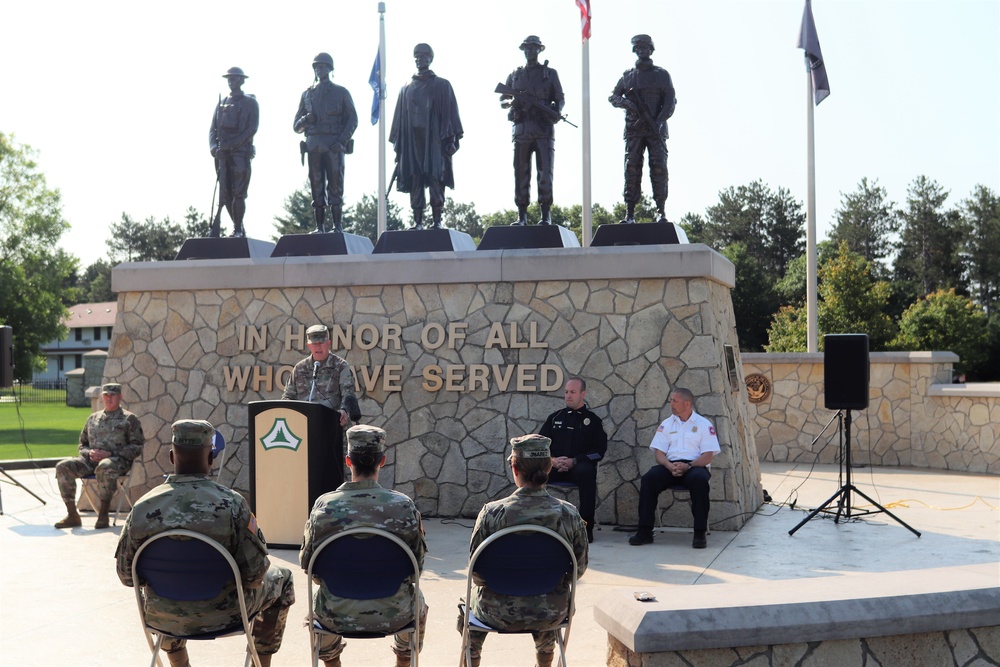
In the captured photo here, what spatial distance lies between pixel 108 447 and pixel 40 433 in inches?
639

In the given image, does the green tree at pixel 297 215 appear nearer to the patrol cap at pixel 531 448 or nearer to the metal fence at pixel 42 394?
the metal fence at pixel 42 394

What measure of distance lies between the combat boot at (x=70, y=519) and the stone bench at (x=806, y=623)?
6985 millimetres

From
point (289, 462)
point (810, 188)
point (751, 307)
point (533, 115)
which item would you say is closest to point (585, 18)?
point (810, 188)

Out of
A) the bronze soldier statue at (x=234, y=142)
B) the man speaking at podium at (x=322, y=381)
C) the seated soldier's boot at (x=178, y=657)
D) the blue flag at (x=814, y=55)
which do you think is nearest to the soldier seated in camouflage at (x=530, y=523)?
the seated soldier's boot at (x=178, y=657)

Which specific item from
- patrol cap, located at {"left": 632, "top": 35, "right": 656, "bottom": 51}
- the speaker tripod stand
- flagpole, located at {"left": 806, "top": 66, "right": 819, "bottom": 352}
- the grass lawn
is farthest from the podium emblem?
flagpole, located at {"left": 806, "top": 66, "right": 819, "bottom": 352}

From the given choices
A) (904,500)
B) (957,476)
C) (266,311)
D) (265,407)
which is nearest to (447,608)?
(265,407)

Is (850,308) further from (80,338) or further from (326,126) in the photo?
(80,338)

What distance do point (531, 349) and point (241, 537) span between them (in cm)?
586

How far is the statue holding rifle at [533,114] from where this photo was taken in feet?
33.7

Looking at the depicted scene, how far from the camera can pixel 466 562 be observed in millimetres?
7734

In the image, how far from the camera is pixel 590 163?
15.6 meters

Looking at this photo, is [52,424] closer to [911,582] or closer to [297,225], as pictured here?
[911,582]

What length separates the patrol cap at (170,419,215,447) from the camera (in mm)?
4227

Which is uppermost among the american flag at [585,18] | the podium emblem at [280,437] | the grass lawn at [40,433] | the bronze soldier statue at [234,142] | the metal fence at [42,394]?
→ the american flag at [585,18]
